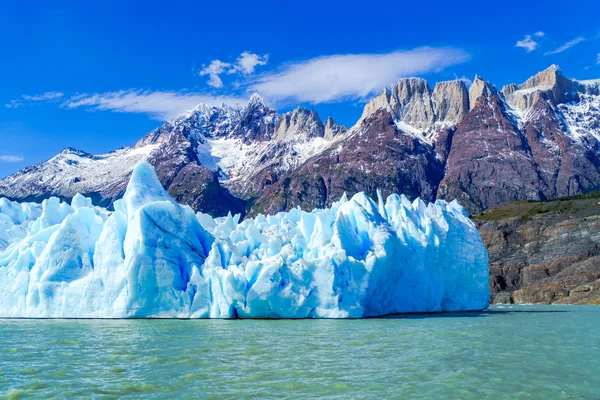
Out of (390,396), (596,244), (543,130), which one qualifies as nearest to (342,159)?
(543,130)

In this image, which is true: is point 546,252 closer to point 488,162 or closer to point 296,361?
point 296,361

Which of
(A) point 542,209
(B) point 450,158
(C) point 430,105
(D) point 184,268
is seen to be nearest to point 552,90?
(C) point 430,105

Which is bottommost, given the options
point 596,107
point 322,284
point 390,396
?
point 390,396

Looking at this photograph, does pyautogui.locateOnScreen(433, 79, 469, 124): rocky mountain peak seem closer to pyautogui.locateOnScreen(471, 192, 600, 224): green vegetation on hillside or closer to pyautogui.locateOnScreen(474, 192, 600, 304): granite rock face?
pyautogui.locateOnScreen(471, 192, 600, 224): green vegetation on hillside

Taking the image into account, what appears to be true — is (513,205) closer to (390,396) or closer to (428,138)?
(428,138)

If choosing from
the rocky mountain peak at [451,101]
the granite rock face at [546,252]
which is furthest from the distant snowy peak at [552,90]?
the granite rock face at [546,252]

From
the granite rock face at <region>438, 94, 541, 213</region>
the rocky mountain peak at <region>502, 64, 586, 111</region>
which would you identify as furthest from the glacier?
the rocky mountain peak at <region>502, 64, 586, 111</region>
